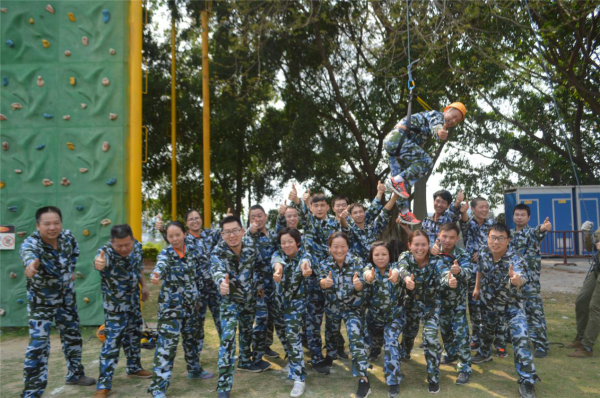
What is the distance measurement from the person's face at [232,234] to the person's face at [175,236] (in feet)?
1.39

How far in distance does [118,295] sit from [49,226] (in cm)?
94

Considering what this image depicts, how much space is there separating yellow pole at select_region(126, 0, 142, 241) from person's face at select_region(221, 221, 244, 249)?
8.85 ft

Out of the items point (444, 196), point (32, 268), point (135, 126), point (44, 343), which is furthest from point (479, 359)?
point (135, 126)

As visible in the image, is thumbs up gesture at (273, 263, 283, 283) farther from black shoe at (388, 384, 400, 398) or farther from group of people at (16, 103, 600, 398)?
black shoe at (388, 384, 400, 398)

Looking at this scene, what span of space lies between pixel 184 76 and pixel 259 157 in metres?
3.85

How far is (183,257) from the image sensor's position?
4.79 meters

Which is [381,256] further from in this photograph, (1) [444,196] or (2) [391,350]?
(1) [444,196]

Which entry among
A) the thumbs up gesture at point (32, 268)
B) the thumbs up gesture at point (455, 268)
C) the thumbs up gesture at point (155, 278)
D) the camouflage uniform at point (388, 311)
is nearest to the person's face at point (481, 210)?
the thumbs up gesture at point (455, 268)

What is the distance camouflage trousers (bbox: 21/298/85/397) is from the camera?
14.5 feet

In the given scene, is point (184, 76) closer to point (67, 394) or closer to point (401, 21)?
point (401, 21)

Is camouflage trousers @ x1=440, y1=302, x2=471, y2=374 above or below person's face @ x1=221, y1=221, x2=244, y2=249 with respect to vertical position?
below

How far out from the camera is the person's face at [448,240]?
4969mm

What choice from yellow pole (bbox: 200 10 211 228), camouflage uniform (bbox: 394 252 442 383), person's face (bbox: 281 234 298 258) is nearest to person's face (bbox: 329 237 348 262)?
person's face (bbox: 281 234 298 258)

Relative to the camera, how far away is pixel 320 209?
18.7 ft
